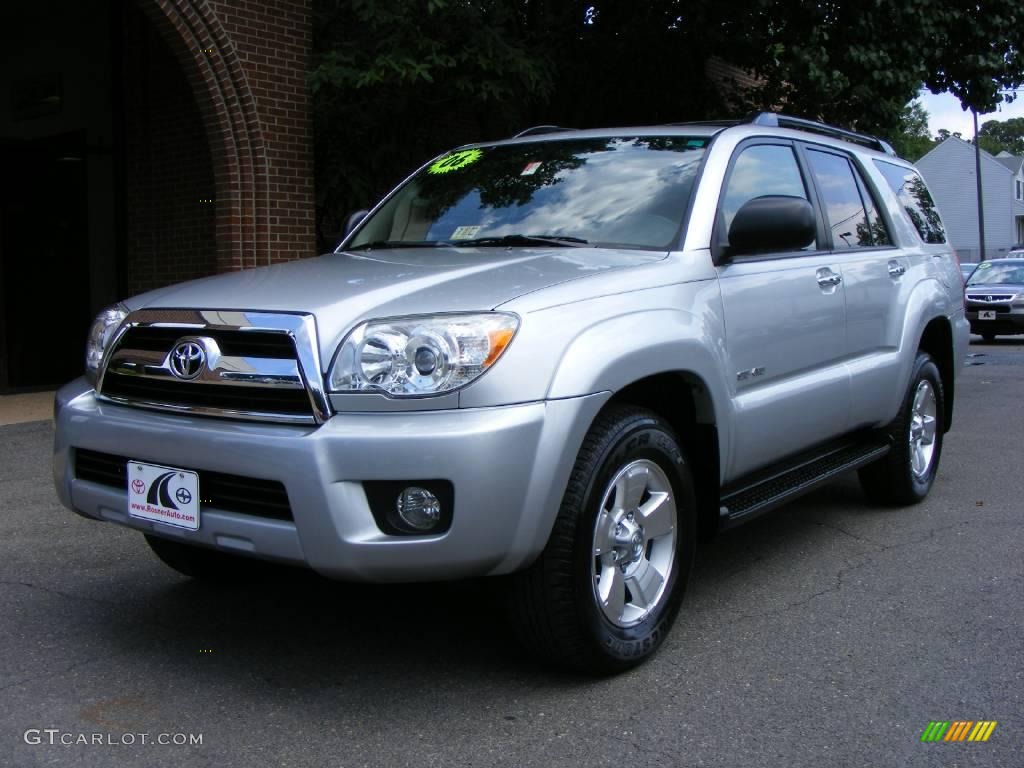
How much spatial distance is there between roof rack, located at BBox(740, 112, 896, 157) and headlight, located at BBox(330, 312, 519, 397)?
220 cm

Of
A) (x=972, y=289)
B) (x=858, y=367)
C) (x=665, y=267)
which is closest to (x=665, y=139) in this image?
(x=665, y=267)

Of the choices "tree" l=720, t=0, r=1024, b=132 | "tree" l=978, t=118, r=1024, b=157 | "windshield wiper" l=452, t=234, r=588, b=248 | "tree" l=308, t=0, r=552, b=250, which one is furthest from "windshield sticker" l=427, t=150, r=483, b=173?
"tree" l=978, t=118, r=1024, b=157

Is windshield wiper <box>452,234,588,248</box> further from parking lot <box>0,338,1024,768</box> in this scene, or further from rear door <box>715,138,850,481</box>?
parking lot <box>0,338,1024,768</box>

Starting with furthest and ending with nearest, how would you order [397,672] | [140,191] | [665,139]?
[140,191] < [665,139] < [397,672]

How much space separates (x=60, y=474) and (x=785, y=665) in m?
2.50

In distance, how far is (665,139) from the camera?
181 inches

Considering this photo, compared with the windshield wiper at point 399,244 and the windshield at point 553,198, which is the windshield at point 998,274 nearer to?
the windshield at point 553,198

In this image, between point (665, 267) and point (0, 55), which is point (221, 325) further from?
point (0, 55)

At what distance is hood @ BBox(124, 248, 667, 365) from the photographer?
3201mm

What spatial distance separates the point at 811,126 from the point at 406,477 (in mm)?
3313

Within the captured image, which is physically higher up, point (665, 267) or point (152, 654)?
point (665, 267)

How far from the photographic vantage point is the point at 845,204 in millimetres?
5332

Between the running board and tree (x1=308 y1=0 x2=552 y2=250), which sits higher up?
tree (x1=308 y1=0 x2=552 y2=250)

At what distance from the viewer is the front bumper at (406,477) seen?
297 centimetres
